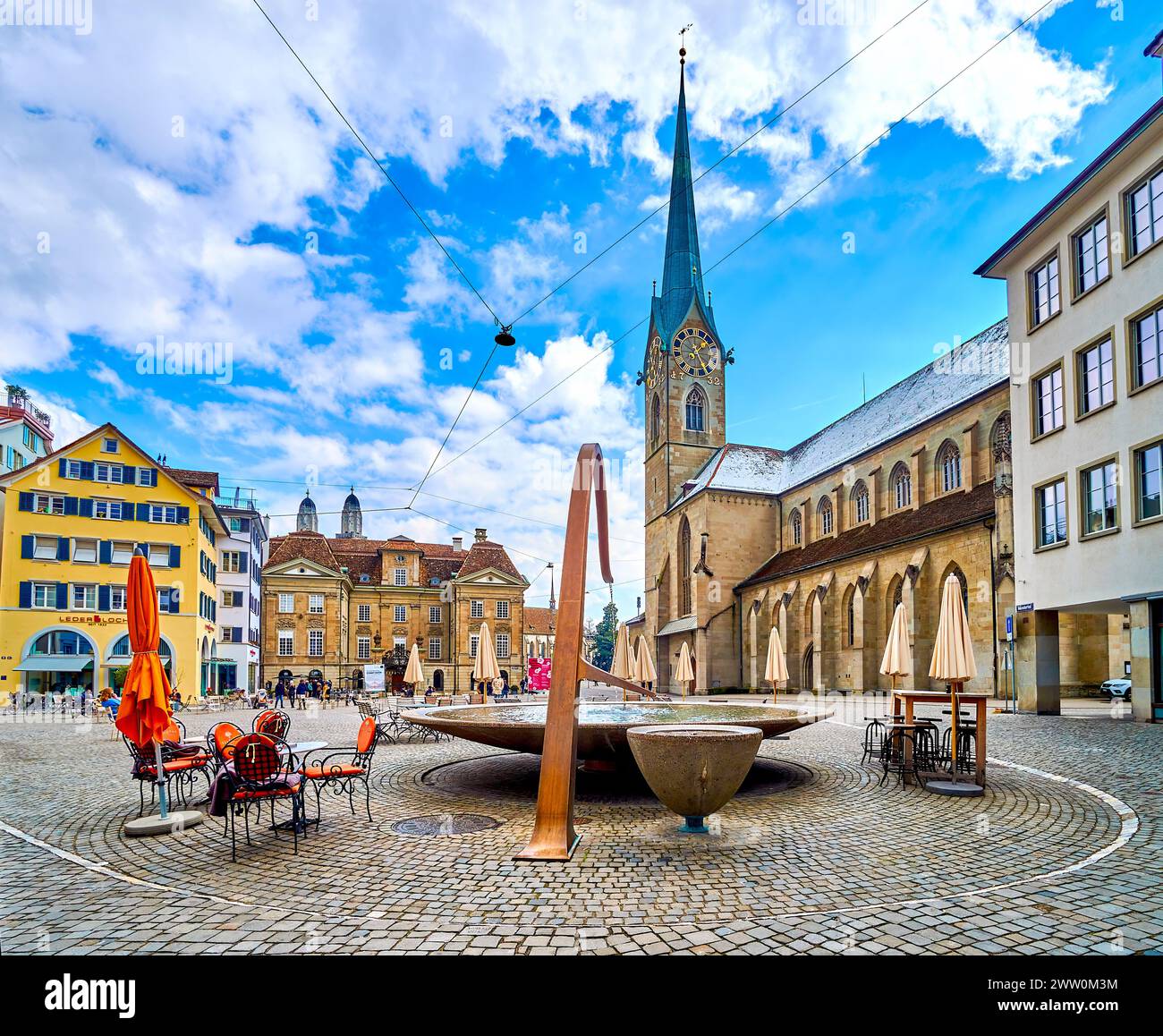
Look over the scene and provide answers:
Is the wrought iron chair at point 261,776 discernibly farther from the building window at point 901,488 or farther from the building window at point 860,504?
the building window at point 860,504

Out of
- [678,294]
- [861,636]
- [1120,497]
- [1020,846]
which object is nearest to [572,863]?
[1020,846]

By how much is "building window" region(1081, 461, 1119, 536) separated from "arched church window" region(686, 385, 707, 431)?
39450mm

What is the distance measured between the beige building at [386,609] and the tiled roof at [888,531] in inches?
842

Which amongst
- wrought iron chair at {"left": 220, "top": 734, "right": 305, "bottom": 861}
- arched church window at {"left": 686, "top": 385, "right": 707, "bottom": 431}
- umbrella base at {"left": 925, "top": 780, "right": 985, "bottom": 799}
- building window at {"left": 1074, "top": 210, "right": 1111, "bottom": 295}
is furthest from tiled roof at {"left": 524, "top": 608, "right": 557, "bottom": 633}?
wrought iron chair at {"left": 220, "top": 734, "right": 305, "bottom": 861}

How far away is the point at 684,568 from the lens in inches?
2132

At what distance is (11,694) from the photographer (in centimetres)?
3200

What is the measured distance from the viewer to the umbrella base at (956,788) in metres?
9.13

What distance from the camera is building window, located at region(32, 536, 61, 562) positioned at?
3297 cm

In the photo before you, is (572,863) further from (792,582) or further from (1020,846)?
(792,582)

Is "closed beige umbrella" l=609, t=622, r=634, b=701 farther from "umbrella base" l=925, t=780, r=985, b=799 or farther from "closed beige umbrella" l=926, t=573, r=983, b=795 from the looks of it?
"umbrella base" l=925, t=780, r=985, b=799

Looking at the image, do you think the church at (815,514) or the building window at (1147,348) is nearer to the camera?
the building window at (1147,348)

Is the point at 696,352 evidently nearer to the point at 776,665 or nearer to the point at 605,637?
the point at 776,665

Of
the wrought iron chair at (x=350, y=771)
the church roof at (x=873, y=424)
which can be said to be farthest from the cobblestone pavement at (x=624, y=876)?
the church roof at (x=873, y=424)

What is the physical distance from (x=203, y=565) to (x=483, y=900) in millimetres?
38616
